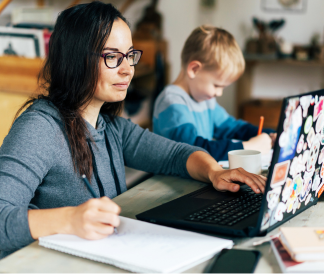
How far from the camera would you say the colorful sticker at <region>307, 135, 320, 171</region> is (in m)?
0.71

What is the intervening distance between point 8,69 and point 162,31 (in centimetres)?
165

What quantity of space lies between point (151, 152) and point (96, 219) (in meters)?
0.51

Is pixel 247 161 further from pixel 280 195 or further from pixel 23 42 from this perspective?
pixel 23 42

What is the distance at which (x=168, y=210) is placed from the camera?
0.79m

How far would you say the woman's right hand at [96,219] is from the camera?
2.13 ft

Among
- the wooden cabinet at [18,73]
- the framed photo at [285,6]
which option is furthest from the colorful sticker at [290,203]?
the framed photo at [285,6]

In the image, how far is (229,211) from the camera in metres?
0.78

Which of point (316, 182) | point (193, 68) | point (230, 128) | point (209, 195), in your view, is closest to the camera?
point (316, 182)

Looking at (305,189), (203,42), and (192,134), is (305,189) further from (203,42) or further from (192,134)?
(203,42)

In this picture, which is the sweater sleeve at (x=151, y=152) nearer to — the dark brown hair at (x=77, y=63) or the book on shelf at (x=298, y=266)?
the dark brown hair at (x=77, y=63)

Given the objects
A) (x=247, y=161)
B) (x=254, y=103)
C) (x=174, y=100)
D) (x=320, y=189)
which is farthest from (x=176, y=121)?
(x=254, y=103)

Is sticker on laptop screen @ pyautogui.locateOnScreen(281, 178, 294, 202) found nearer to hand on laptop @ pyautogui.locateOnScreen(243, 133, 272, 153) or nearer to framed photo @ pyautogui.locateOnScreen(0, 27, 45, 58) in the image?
hand on laptop @ pyautogui.locateOnScreen(243, 133, 272, 153)

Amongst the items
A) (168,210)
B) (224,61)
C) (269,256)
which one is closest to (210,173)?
(168,210)

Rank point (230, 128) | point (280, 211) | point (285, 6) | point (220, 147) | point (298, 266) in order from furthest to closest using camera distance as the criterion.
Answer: point (285, 6) → point (230, 128) → point (220, 147) → point (280, 211) → point (298, 266)
